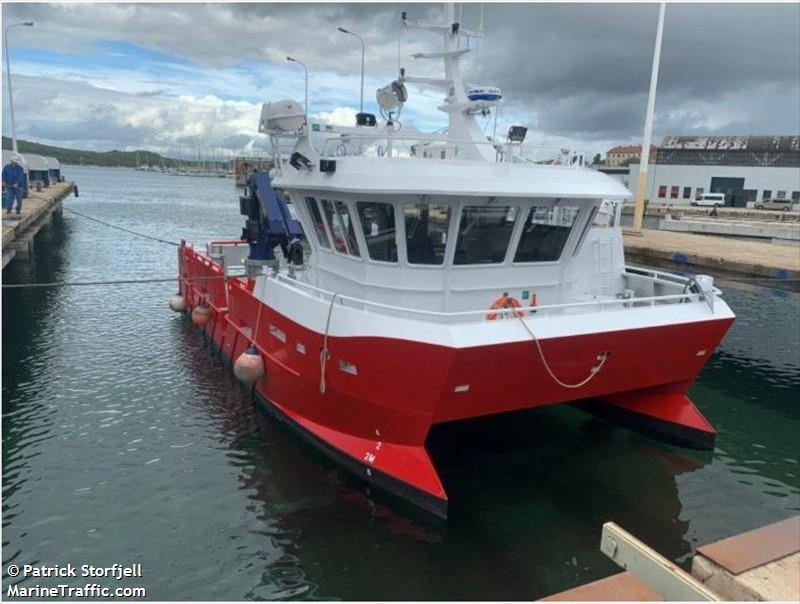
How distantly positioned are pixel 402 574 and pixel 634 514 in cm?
329

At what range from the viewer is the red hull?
6680mm

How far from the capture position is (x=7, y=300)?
17.2 m

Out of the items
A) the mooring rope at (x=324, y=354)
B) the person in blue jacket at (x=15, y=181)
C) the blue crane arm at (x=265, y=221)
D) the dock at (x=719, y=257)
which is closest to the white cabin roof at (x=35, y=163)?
the person in blue jacket at (x=15, y=181)

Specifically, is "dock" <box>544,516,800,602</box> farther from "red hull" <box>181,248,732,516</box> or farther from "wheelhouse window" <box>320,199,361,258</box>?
"wheelhouse window" <box>320,199,361,258</box>

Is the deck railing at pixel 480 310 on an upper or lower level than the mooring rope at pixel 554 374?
upper

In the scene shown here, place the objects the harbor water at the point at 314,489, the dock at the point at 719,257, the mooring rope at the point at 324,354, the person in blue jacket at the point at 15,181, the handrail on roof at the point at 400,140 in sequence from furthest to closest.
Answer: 1. the person in blue jacket at the point at 15,181
2. the dock at the point at 719,257
3. the handrail on roof at the point at 400,140
4. the mooring rope at the point at 324,354
5. the harbor water at the point at 314,489

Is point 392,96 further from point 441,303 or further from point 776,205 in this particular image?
point 776,205

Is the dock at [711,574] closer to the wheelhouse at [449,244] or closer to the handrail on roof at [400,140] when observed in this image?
the wheelhouse at [449,244]

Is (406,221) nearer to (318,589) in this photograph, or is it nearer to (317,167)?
(317,167)

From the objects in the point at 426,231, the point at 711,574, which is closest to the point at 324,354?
the point at 426,231

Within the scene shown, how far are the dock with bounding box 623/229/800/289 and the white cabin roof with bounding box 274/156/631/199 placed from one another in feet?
32.8

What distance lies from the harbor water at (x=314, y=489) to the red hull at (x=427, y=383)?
0.47 metres

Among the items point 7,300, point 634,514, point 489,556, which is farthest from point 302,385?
point 7,300

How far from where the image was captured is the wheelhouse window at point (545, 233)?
26.7 feet
